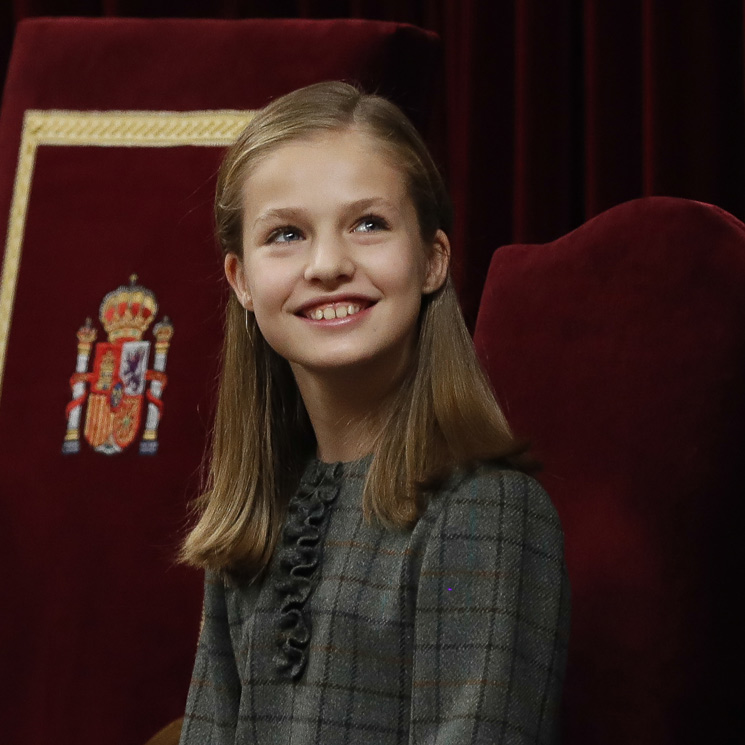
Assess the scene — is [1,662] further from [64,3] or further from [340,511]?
[64,3]

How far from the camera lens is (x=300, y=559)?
41.5 inches

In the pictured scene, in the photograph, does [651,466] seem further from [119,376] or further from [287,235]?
[119,376]

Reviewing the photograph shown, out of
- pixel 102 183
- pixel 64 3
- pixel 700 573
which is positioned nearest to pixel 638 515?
pixel 700 573

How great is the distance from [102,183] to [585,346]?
75 cm

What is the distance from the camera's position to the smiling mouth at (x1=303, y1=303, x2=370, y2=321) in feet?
3.34

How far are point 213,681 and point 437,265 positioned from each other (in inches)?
16.9

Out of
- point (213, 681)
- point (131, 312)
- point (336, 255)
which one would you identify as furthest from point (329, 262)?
point (131, 312)

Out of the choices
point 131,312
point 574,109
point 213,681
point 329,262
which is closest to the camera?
point 329,262

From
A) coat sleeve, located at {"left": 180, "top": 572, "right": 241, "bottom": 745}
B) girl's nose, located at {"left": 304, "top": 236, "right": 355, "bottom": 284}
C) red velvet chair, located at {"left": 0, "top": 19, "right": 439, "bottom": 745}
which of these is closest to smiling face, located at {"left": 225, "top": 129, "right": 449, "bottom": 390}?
girl's nose, located at {"left": 304, "top": 236, "right": 355, "bottom": 284}

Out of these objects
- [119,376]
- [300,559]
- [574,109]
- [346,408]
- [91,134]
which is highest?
[574,109]

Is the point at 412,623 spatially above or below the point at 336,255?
below

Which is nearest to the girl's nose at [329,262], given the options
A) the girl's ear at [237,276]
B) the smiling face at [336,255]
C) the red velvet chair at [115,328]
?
the smiling face at [336,255]

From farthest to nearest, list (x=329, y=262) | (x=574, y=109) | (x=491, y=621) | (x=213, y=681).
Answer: (x=574, y=109)
(x=213, y=681)
(x=329, y=262)
(x=491, y=621)

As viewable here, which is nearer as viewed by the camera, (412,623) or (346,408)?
(412,623)
